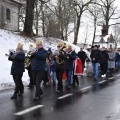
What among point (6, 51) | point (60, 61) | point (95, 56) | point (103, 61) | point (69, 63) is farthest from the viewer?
point (6, 51)

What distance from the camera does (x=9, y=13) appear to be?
46.1m

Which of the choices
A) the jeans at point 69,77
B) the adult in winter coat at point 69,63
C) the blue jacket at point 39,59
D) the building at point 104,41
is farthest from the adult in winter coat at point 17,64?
the building at point 104,41

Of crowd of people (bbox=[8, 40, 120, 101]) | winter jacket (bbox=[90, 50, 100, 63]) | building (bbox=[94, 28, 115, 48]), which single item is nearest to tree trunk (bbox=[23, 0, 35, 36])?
building (bbox=[94, 28, 115, 48])

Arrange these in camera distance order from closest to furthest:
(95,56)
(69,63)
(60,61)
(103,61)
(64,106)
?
(64,106)
(60,61)
(69,63)
(95,56)
(103,61)

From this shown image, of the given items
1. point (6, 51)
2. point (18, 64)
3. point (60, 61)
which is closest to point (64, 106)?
point (18, 64)

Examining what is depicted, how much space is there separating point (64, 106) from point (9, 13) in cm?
3723

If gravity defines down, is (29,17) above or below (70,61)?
above

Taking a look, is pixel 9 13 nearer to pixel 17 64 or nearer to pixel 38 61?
pixel 17 64

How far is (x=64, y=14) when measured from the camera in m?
54.1

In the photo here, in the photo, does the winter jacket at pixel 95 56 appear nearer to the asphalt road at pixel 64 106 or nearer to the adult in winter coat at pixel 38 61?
the asphalt road at pixel 64 106

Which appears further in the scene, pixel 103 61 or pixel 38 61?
pixel 103 61

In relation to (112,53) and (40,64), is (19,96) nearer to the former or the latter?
(40,64)

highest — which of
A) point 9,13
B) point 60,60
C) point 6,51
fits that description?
point 9,13

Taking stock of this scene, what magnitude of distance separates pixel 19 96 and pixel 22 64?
1.03m
